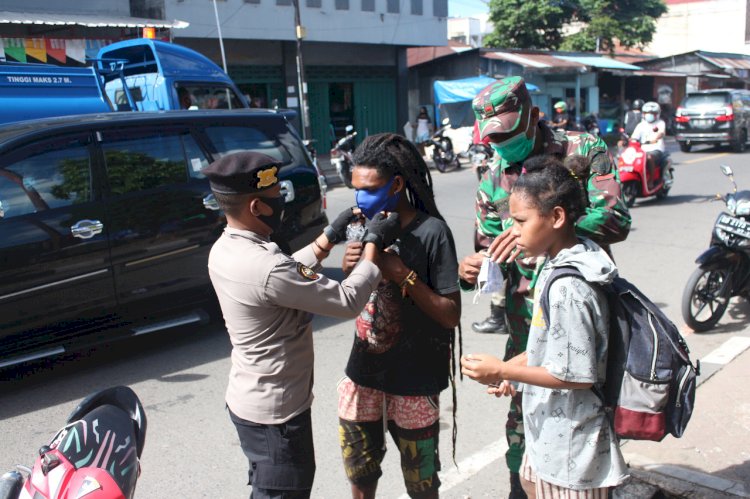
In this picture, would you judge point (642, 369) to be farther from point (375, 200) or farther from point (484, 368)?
point (375, 200)

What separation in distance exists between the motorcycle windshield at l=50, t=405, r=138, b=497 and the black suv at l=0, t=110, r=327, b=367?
2602 mm

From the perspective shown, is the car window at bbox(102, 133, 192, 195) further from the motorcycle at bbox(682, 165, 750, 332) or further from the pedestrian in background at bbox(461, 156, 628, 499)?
the motorcycle at bbox(682, 165, 750, 332)

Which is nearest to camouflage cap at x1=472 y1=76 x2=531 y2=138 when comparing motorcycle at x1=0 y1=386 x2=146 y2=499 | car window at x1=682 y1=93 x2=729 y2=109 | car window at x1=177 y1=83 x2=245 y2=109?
motorcycle at x1=0 y1=386 x2=146 y2=499

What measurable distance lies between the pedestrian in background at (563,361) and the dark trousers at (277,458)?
63 cm

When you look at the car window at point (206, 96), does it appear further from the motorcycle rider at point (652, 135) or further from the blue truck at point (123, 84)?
the motorcycle rider at point (652, 135)

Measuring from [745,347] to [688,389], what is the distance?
138 inches

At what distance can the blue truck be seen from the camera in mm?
8359

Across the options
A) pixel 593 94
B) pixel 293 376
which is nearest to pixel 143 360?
pixel 293 376

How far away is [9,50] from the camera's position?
38.2 ft

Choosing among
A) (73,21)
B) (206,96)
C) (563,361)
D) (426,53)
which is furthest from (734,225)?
(426,53)

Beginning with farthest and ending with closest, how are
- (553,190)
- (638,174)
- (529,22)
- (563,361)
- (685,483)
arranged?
(529,22)
(638,174)
(685,483)
(553,190)
(563,361)

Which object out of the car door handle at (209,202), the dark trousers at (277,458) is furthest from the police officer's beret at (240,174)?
the car door handle at (209,202)

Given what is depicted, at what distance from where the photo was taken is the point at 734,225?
541 cm

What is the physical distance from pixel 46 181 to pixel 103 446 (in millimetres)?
3027
